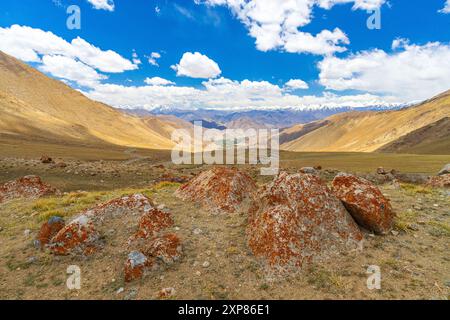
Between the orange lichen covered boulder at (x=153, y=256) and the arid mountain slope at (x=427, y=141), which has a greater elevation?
the arid mountain slope at (x=427, y=141)

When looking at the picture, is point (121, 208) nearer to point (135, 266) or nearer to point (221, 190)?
point (135, 266)

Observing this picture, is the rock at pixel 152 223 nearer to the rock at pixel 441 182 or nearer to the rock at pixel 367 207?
the rock at pixel 367 207

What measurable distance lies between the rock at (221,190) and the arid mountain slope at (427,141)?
14236 centimetres

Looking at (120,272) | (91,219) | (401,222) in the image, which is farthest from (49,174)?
(401,222)

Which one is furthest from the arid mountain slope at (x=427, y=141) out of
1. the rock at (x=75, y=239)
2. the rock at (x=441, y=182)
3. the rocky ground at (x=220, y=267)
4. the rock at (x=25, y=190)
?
the rock at (x=75, y=239)

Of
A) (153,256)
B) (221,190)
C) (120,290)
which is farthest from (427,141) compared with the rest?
(120,290)

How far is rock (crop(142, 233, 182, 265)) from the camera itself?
30.1ft

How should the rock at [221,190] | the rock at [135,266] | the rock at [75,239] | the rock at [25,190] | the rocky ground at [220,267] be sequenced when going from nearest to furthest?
the rocky ground at [220,267] → the rock at [135,266] → the rock at [75,239] → the rock at [221,190] → the rock at [25,190]

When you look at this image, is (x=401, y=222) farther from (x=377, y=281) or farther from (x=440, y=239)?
(x=377, y=281)

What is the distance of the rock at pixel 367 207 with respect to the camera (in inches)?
424

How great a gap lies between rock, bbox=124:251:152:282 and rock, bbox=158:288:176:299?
1.12 metres

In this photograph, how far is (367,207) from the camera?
35.4 ft

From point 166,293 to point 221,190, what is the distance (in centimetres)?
664

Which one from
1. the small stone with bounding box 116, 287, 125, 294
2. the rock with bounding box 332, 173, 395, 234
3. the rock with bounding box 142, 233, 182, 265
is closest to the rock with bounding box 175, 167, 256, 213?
the rock with bounding box 142, 233, 182, 265
